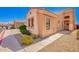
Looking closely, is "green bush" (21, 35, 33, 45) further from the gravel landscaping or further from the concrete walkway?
the gravel landscaping

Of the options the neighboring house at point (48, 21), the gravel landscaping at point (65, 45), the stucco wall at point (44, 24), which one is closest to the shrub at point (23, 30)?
the neighboring house at point (48, 21)

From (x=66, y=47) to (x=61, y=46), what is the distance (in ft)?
0.21

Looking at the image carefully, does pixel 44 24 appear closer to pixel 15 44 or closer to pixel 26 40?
pixel 26 40

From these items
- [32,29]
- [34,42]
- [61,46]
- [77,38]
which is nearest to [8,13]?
[32,29]

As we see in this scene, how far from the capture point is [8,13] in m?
1.89

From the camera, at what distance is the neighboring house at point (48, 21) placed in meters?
1.93

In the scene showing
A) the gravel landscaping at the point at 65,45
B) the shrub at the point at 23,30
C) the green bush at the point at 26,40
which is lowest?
the gravel landscaping at the point at 65,45

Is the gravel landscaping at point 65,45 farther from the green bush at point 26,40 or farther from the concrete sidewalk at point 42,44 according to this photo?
the green bush at point 26,40

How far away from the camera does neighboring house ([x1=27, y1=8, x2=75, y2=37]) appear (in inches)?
75.9

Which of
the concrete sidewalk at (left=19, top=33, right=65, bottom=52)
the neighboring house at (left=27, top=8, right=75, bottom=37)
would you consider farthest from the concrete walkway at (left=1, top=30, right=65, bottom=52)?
the neighboring house at (left=27, top=8, right=75, bottom=37)

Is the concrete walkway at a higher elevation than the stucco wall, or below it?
below

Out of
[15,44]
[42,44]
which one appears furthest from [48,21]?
[15,44]
